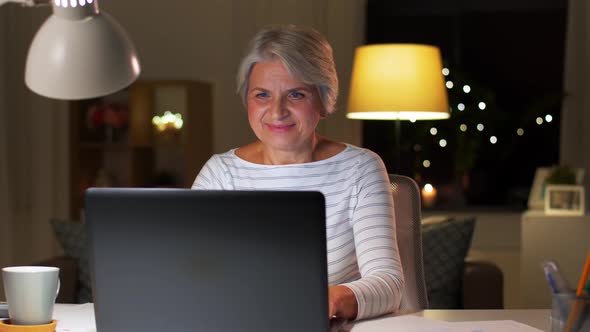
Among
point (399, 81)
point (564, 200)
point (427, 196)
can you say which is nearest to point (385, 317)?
point (399, 81)

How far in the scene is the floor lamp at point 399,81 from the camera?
12.8ft

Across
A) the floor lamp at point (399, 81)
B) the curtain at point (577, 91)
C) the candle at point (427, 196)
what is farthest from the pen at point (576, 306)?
the candle at point (427, 196)

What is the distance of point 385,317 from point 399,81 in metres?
2.44

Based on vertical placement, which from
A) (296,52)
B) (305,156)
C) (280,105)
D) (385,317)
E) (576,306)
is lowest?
(385,317)

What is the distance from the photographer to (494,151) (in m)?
5.71

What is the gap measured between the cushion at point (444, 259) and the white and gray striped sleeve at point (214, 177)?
65.1 inches

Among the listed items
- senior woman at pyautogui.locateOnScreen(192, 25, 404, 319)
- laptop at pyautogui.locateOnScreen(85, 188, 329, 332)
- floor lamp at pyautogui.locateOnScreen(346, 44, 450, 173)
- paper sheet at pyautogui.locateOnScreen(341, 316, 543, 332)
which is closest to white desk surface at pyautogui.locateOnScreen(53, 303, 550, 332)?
paper sheet at pyautogui.locateOnScreen(341, 316, 543, 332)

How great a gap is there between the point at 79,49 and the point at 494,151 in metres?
4.58

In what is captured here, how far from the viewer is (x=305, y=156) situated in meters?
1.98

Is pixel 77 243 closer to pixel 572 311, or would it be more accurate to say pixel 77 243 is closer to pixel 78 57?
pixel 78 57

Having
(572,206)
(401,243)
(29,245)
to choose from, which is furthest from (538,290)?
(29,245)

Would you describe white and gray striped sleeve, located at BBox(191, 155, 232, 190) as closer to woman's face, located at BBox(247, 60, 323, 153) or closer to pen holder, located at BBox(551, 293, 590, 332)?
woman's face, located at BBox(247, 60, 323, 153)

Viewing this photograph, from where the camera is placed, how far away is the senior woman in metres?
1.85

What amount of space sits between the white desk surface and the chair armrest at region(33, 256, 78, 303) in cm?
184
